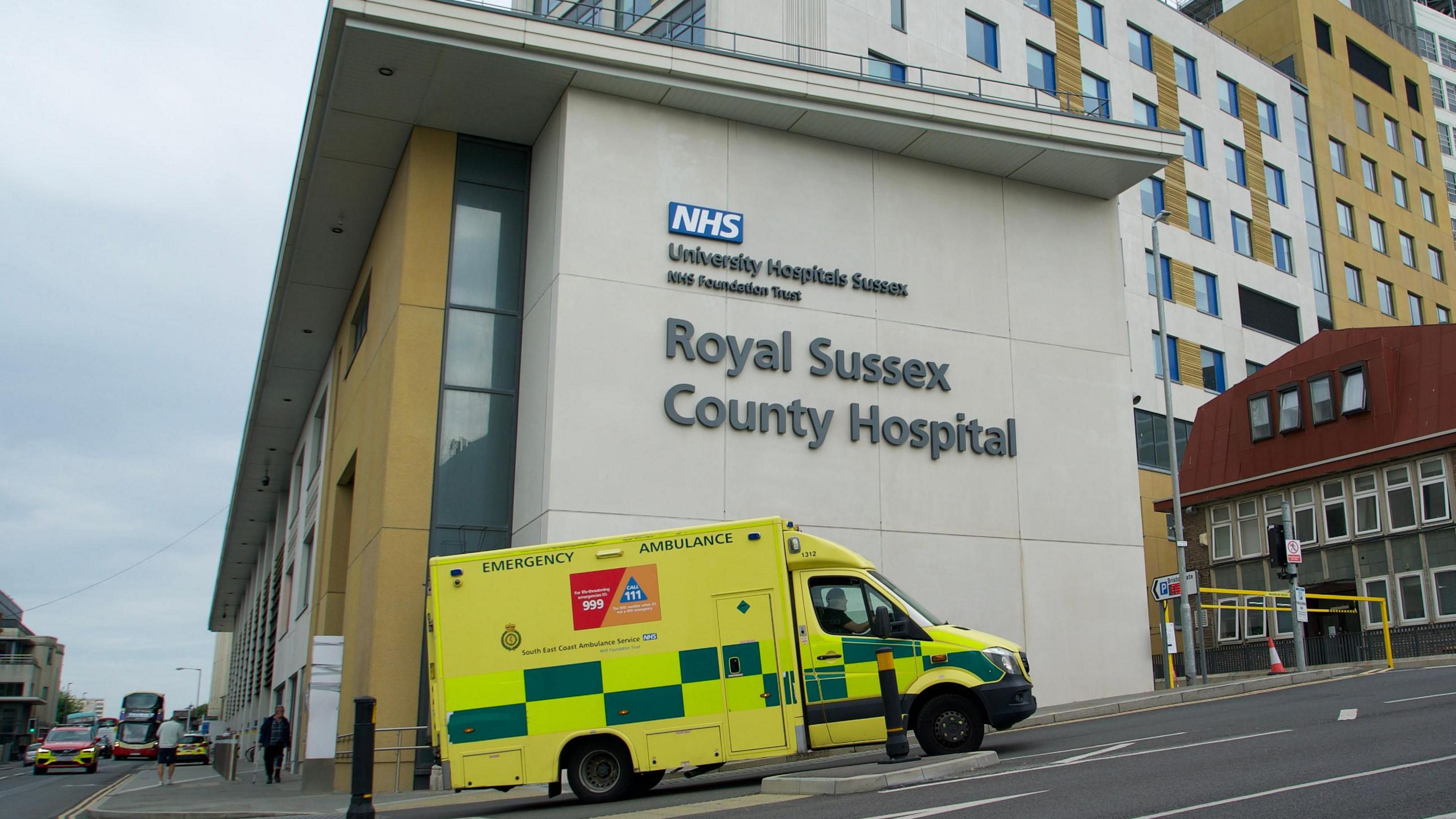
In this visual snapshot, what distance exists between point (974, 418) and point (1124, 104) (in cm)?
2643

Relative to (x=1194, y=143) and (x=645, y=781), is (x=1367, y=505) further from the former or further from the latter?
(x=645, y=781)

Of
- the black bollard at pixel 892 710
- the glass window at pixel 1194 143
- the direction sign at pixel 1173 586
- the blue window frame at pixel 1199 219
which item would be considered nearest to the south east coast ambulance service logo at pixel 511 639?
the black bollard at pixel 892 710

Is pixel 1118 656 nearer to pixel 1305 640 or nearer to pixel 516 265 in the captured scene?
pixel 1305 640

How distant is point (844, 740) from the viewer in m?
12.9

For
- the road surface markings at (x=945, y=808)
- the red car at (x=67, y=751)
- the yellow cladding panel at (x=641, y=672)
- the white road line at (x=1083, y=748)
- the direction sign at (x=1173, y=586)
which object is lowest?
the red car at (x=67, y=751)

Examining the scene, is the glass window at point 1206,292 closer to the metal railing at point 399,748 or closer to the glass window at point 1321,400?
the glass window at point 1321,400

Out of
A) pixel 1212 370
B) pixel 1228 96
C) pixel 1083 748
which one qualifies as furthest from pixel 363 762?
pixel 1228 96

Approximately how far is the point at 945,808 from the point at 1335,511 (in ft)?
99.5

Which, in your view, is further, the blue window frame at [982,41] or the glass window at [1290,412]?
the blue window frame at [982,41]

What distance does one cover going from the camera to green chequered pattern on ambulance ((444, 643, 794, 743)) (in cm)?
1266

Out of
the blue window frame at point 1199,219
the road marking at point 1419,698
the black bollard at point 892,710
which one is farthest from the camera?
the blue window frame at point 1199,219

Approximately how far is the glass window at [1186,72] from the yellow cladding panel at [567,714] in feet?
140

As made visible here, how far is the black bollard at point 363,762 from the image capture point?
996 cm

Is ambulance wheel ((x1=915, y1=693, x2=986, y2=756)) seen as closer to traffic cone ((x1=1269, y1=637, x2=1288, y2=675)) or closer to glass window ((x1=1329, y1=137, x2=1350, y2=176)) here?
traffic cone ((x1=1269, y1=637, x2=1288, y2=675))
